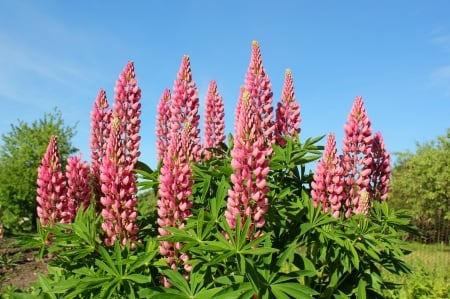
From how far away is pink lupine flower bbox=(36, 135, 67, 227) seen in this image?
3697 mm

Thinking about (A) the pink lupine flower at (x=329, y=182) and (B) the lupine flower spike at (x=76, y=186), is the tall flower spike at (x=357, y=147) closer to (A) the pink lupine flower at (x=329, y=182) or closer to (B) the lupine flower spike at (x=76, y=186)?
(A) the pink lupine flower at (x=329, y=182)

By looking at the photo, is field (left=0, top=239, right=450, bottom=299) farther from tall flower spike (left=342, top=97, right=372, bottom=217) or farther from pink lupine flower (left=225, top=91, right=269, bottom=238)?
pink lupine flower (left=225, top=91, right=269, bottom=238)

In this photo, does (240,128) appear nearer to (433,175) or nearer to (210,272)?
(210,272)

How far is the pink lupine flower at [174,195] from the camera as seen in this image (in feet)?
9.76

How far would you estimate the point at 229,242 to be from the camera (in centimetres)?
270

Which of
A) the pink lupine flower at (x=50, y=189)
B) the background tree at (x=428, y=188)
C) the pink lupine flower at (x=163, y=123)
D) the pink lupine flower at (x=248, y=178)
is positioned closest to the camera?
the pink lupine flower at (x=248, y=178)

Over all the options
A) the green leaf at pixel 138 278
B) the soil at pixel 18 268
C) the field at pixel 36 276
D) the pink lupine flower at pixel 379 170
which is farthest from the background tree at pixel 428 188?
the green leaf at pixel 138 278

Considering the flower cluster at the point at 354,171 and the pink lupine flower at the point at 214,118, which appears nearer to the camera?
the flower cluster at the point at 354,171

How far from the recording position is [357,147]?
3.98m

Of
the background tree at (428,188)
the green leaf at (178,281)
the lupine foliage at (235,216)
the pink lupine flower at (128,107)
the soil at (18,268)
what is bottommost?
the soil at (18,268)

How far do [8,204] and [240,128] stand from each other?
16.9 metres

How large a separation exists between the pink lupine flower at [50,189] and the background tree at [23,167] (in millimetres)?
14353

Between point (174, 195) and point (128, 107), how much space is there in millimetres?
1105

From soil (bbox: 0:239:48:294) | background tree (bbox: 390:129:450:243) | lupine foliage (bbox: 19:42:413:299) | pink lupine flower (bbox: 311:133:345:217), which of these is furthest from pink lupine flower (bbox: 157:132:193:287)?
background tree (bbox: 390:129:450:243)
